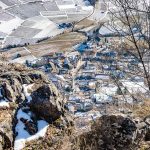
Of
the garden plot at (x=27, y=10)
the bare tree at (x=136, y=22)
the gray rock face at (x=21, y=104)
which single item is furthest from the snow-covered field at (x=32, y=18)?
the bare tree at (x=136, y=22)

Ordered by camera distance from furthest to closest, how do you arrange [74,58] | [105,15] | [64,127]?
[105,15], [74,58], [64,127]

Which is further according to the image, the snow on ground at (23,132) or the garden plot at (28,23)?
the garden plot at (28,23)

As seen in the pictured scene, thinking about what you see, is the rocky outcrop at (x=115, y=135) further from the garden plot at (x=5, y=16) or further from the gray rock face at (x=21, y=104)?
the garden plot at (x=5, y=16)

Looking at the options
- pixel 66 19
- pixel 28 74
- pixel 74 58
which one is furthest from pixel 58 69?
pixel 28 74

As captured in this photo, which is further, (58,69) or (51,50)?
(51,50)

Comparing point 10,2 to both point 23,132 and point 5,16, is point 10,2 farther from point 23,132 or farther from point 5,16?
point 23,132

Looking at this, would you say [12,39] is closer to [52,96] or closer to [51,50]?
[51,50]

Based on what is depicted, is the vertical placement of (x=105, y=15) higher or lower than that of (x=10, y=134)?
lower

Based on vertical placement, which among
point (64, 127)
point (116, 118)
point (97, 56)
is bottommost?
point (97, 56)
